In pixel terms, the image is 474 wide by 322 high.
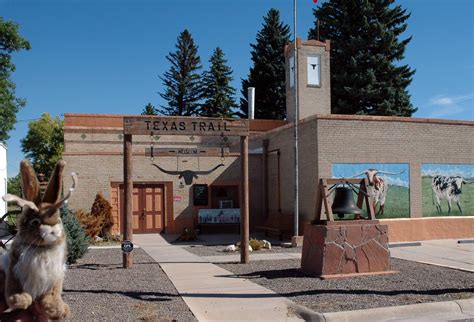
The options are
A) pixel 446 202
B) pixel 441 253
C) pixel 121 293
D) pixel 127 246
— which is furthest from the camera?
pixel 446 202

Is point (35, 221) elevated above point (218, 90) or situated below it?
below

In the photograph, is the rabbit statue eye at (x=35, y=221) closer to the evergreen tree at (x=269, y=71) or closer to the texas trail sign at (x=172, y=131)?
the texas trail sign at (x=172, y=131)

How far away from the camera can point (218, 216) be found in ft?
74.1

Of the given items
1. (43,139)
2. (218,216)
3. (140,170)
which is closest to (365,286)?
(218,216)

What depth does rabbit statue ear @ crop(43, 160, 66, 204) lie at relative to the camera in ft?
11.8

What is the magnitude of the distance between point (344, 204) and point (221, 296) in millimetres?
3523

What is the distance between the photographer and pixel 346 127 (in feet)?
59.0

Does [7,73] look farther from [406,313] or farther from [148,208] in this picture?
[406,313]

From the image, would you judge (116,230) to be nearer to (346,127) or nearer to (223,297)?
(346,127)

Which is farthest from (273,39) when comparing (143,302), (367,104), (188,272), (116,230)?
(143,302)

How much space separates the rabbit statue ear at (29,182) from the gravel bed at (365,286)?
5570mm

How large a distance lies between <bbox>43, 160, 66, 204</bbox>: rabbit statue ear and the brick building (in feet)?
31.2

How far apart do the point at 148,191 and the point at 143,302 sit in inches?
560

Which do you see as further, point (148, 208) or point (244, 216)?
point (148, 208)
